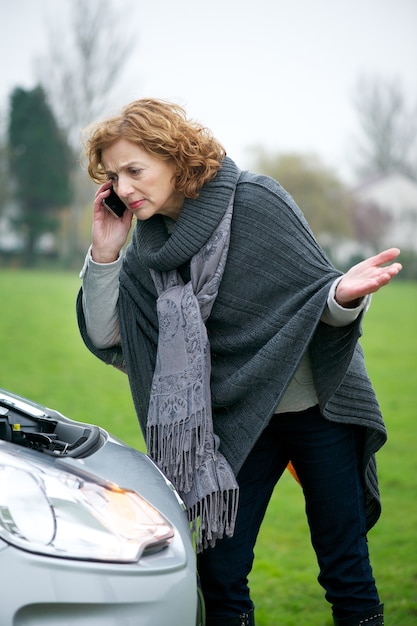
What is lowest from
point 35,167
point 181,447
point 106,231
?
point 181,447

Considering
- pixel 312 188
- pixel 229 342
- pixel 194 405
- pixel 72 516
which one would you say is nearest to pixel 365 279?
pixel 229 342

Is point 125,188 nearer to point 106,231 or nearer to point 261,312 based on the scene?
point 106,231

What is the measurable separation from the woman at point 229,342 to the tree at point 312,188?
77.6 ft

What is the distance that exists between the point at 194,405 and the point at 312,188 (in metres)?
24.9

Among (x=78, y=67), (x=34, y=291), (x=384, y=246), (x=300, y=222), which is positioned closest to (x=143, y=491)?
(x=300, y=222)

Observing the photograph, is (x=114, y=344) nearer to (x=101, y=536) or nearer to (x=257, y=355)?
(x=257, y=355)

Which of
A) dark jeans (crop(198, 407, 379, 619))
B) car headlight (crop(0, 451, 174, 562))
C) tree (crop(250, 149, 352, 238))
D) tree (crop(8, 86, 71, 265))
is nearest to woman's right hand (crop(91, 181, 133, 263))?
dark jeans (crop(198, 407, 379, 619))

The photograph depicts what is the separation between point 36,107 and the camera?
1113 inches

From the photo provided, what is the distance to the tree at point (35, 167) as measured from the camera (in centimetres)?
2716

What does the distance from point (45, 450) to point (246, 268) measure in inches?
32.9

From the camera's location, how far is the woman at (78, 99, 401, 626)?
7.93ft

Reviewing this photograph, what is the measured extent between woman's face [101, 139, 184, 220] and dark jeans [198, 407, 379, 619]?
751 millimetres

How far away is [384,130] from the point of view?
36.0 meters

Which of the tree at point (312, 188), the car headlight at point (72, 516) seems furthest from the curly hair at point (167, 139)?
the tree at point (312, 188)
